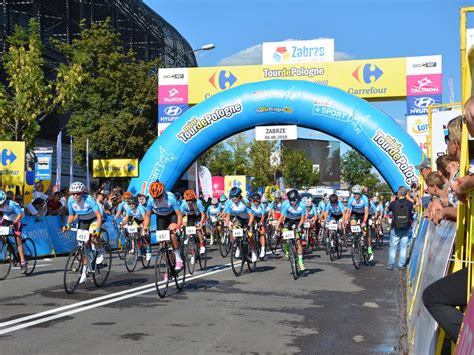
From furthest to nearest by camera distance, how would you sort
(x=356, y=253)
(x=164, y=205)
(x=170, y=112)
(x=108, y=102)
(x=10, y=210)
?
(x=108, y=102)
(x=170, y=112)
(x=356, y=253)
(x=10, y=210)
(x=164, y=205)

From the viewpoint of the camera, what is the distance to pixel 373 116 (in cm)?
2230

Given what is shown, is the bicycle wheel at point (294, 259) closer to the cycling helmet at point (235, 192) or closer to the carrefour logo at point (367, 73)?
the cycling helmet at point (235, 192)

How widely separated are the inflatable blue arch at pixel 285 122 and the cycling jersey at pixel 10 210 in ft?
36.5

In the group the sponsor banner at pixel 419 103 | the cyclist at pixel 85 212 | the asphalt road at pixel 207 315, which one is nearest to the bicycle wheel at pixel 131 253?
the asphalt road at pixel 207 315

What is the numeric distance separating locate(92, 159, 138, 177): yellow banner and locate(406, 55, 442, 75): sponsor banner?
36.5 feet

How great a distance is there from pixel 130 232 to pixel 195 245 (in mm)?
1564

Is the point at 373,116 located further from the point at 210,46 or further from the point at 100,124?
the point at 100,124

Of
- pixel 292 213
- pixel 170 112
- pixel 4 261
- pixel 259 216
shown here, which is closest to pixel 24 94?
pixel 170 112

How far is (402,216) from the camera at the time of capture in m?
13.9

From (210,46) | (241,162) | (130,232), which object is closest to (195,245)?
(130,232)

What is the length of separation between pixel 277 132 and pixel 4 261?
13636 mm

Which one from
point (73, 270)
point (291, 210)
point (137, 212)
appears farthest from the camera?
point (137, 212)

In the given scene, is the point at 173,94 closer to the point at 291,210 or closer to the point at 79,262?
the point at 291,210

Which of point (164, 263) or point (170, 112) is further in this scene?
point (170, 112)
